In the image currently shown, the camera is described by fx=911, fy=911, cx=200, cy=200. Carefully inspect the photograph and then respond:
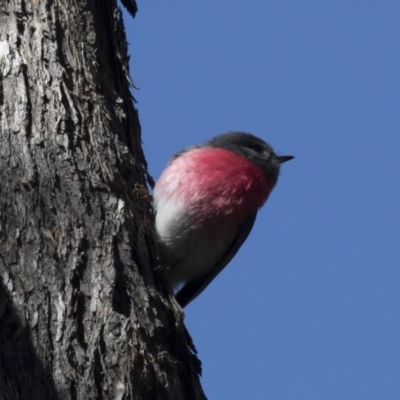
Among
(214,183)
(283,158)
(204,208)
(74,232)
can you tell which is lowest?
(74,232)

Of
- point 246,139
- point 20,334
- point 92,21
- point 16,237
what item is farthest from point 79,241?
point 246,139

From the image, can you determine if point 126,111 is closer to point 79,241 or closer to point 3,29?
point 3,29

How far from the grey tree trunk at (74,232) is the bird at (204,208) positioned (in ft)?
3.25

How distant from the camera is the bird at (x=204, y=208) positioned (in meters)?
6.08

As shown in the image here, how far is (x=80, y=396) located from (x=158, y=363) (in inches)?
18.4

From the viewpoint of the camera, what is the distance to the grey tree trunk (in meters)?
3.89

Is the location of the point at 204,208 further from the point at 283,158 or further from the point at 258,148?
the point at 283,158

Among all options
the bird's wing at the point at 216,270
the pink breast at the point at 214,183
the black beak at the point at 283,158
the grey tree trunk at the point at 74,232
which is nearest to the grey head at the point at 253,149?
the black beak at the point at 283,158

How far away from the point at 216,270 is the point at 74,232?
271 cm

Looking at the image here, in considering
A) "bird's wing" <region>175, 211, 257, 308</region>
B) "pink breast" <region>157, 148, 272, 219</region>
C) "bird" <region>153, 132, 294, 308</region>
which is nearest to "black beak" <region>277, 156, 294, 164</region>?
"bird" <region>153, 132, 294, 308</region>

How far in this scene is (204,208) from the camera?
20.4 ft

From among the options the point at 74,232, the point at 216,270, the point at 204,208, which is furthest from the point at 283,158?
the point at 74,232

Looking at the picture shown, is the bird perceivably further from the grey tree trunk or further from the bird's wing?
the grey tree trunk

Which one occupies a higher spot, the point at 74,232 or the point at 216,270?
the point at 216,270
